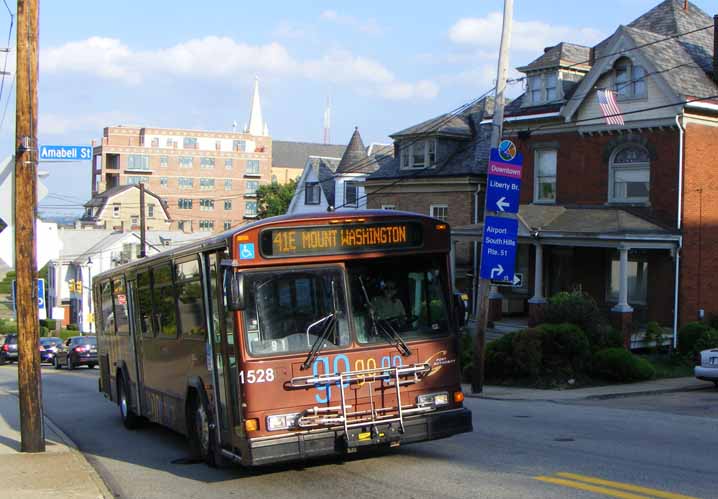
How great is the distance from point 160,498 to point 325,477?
5.80ft

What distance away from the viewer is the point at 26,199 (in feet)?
38.1

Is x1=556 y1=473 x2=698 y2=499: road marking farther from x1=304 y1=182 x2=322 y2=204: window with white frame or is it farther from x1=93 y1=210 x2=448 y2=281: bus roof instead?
Answer: x1=304 y1=182 x2=322 y2=204: window with white frame

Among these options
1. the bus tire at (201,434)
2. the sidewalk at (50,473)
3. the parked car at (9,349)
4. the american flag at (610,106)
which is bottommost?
the parked car at (9,349)

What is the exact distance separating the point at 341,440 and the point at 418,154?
101 ft

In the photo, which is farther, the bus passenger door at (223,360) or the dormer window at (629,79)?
the dormer window at (629,79)

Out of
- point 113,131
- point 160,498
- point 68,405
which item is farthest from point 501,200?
point 113,131

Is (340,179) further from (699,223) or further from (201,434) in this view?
(201,434)

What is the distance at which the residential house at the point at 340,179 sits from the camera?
4935 centimetres

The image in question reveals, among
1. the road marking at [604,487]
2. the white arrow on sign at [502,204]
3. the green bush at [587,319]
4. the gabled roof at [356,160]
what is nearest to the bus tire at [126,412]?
the road marking at [604,487]

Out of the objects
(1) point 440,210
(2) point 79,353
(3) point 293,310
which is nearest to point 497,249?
(3) point 293,310

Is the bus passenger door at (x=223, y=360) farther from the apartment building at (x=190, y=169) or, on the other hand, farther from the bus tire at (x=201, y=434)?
the apartment building at (x=190, y=169)

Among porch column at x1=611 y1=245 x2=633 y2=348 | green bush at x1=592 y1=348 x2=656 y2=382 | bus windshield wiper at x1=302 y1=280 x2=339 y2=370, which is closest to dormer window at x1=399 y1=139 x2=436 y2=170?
porch column at x1=611 y1=245 x2=633 y2=348

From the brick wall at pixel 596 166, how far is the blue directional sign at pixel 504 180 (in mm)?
9098

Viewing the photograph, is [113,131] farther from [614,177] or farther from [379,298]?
[379,298]
